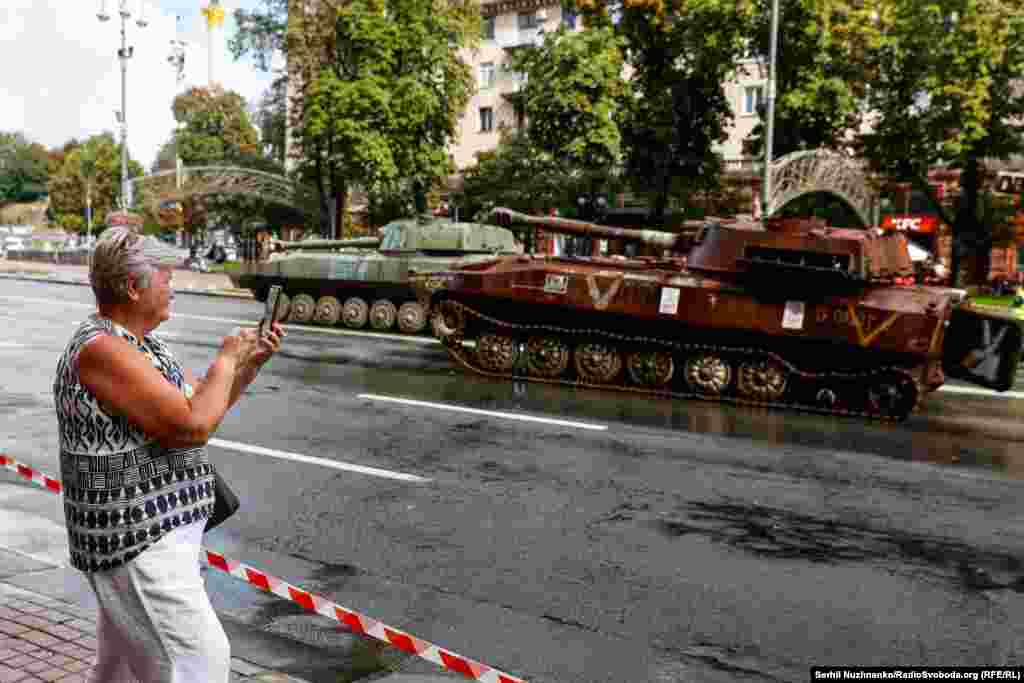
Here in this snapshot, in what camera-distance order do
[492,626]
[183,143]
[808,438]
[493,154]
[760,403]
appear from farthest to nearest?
[183,143], [493,154], [760,403], [808,438], [492,626]

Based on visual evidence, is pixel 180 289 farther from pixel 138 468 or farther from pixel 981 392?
pixel 138 468

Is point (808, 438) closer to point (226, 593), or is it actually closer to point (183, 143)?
point (226, 593)

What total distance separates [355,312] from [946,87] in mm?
18231

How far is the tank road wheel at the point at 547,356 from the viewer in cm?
1539

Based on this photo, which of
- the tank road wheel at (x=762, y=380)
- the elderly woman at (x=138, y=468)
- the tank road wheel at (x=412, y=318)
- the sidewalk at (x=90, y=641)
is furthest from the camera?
the tank road wheel at (x=412, y=318)

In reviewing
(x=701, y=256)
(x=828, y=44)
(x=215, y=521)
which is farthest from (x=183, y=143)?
(x=215, y=521)

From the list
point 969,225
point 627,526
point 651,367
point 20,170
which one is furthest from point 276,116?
point 20,170

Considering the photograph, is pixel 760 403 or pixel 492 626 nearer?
pixel 492 626

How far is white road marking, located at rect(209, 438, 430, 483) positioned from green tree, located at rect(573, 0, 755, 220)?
24865 millimetres

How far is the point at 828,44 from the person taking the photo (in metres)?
29.6

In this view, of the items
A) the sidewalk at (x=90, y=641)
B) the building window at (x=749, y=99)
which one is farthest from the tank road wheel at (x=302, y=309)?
the building window at (x=749, y=99)

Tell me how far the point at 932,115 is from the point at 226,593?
29.0 m

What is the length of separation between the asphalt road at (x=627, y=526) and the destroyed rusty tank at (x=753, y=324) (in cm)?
88

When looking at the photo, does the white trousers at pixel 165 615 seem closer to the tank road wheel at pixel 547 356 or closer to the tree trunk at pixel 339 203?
the tank road wheel at pixel 547 356
